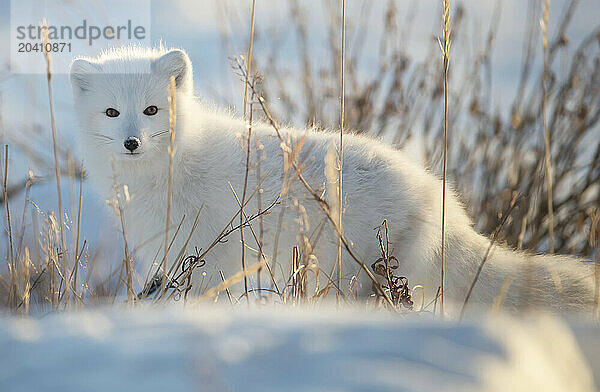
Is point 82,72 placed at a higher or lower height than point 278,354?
higher

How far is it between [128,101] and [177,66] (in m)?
0.26

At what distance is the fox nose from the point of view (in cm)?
212

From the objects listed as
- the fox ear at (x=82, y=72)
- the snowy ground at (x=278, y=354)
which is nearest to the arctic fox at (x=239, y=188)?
the fox ear at (x=82, y=72)

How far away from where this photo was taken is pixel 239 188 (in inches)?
88.0

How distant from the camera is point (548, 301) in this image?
1.85 metres

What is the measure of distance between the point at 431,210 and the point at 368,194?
0.22 meters

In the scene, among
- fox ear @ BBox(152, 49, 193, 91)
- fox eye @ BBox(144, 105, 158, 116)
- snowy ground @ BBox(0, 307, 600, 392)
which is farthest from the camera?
fox ear @ BBox(152, 49, 193, 91)

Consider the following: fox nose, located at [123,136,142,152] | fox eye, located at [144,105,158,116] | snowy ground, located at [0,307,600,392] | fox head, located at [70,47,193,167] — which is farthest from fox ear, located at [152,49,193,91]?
snowy ground, located at [0,307,600,392]

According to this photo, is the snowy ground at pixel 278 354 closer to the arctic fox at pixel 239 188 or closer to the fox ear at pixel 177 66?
the arctic fox at pixel 239 188

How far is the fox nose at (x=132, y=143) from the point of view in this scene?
2117 mm

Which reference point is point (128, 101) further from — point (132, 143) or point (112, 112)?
point (132, 143)

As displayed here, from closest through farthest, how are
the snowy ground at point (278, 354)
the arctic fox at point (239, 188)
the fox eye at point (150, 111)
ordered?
the snowy ground at point (278, 354)
the arctic fox at point (239, 188)
the fox eye at point (150, 111)

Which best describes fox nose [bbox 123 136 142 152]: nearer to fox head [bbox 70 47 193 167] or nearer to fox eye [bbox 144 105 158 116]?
fox head [bbox 70 47 193 167]

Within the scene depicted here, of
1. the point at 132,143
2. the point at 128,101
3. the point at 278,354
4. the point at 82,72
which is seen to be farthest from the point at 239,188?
the point at 278,354
